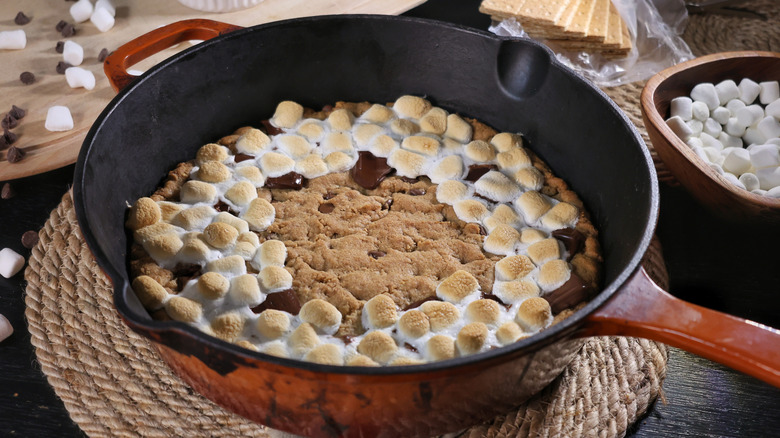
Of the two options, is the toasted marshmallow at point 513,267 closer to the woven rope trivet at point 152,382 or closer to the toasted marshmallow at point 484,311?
the toasted marshmallow at point 484,311

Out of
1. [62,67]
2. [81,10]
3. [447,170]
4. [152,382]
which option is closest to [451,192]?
[447,170]

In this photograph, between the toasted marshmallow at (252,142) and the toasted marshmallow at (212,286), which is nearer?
the toasted marshmallow at (212,286)

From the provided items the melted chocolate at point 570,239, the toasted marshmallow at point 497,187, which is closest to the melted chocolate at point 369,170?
the toasted marshmallow at point 497,187

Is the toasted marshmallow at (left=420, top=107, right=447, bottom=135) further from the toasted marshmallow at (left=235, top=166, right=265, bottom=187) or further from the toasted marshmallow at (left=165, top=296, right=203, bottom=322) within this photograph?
the toasted marshmallow at (left=165, top=296, right=203, bottom=322)

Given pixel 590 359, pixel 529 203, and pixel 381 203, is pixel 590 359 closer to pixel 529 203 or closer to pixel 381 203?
pixel 529 203

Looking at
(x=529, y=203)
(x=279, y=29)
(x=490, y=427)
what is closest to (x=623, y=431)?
(x=490, y=427)

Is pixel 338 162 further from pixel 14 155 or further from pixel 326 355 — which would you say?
pixel 14 155

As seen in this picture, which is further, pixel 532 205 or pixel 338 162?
pixel 338 162
